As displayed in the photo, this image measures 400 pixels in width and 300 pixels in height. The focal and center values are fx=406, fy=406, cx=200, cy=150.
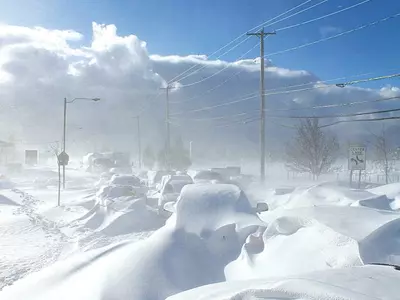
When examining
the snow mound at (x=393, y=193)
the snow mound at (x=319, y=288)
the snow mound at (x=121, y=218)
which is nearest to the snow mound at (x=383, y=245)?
the snow mound at (x=319, y=288)

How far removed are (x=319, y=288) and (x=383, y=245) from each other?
9.21 feet

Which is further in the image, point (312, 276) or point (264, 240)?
point (264, 240)

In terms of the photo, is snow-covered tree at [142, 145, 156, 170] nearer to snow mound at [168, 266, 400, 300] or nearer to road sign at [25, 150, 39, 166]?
road sign at [25, 150, 39, 166]

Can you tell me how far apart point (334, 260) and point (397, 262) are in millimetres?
767

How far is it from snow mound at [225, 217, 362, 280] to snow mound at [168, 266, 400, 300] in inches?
49.6

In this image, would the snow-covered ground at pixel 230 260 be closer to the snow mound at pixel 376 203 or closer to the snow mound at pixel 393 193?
the snow mound at pixel 376 203

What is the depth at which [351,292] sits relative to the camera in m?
3.12

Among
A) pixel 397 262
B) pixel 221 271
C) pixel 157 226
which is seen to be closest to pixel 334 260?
pixel 397 262

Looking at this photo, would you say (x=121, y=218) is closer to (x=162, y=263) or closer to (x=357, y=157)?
(x=162, y=263)

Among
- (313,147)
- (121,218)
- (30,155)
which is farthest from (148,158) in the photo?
(121,218)

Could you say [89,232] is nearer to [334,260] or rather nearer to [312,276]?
[334,260]

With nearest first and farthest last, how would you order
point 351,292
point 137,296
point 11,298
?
1. point 351,292
2. point 137,296
3. point 11,298

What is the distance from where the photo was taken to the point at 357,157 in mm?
14672

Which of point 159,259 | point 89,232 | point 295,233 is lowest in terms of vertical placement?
point 89,232
